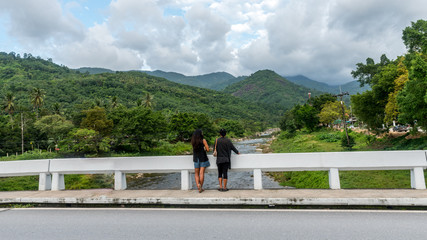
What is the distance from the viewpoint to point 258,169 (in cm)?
762

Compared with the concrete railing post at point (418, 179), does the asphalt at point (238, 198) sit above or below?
below

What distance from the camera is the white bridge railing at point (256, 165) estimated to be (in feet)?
23.2

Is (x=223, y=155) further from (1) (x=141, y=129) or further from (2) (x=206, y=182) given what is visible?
(1) (x=141, y=129)

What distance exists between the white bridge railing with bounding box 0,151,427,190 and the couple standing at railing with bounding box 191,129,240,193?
0.41 m

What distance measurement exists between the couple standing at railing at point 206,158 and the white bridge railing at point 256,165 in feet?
1.35

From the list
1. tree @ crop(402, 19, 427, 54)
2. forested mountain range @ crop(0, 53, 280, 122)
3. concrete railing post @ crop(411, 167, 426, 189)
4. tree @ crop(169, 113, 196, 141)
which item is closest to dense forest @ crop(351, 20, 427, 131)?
tree @ crop(402, 19, 427, 54)

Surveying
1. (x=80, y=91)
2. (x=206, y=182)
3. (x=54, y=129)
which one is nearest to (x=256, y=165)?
(x=206, y=182)

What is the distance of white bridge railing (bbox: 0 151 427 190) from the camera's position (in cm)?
708

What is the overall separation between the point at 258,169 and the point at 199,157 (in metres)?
1.82

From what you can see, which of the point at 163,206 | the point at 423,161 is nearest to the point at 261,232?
the point at 163,206

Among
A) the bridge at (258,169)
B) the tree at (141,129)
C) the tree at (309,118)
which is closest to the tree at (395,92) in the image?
the bridge at (258,169)

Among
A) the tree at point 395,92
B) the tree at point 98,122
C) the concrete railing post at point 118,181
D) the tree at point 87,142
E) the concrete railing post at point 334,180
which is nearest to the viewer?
the concrete railing post at point 334,180

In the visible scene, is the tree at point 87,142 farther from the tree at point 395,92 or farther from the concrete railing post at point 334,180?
the concrete railing post at point 334,180

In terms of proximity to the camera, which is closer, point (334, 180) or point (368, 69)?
point (334, 180)
